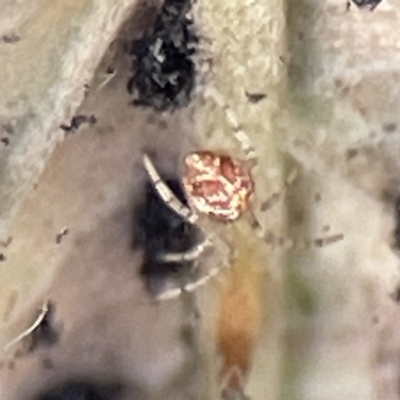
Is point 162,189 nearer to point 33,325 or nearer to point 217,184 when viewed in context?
point 217,184

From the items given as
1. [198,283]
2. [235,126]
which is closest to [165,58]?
[235,126]

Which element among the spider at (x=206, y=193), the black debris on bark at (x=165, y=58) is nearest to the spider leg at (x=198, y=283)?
the spider at (x=206, y=193)

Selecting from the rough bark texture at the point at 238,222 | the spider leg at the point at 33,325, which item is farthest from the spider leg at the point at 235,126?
the spider leg at the point at 33,325

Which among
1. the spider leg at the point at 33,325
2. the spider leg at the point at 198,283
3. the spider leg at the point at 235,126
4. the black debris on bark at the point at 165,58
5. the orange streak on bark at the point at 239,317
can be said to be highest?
the black debris on bark at the point at 165,58

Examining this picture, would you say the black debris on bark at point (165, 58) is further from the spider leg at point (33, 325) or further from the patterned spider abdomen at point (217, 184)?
the spider leg at point (33, 325)

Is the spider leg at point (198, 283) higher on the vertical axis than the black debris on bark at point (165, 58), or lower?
lower

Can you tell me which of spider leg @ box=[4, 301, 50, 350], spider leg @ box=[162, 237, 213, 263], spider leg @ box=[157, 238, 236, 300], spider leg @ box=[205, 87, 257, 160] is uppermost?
spider leg @ box=[205, 87, 257, 160]

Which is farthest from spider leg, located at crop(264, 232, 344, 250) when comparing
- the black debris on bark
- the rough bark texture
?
the black debris on bark

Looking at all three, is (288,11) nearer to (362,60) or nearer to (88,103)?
(362,60)

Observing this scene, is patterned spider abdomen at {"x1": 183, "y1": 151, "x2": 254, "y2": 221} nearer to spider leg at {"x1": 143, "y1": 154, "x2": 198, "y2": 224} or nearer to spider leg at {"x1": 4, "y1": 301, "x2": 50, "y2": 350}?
spider leg at {"x1": 143, "y1": 154, "x2": 198, "y2": 224}
